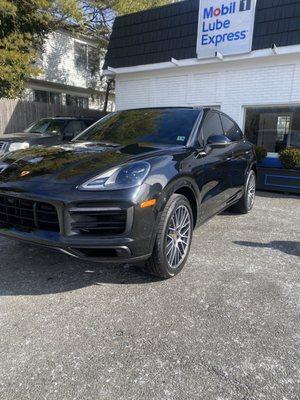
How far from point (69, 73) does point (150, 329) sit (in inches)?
821

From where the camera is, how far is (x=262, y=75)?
372 inches

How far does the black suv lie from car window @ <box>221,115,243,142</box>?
4.23 meters

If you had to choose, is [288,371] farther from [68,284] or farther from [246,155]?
[246,155]

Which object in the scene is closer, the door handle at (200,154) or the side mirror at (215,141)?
the door handle at (200,154)

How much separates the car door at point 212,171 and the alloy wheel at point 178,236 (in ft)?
1.40

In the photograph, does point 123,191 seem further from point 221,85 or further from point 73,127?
point 221,85

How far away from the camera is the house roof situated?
869cm

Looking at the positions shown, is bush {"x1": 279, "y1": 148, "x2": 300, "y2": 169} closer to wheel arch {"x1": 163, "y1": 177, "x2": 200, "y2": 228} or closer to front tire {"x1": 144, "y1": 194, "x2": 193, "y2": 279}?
wheel arch {"x1": 163, "y1": 177, "x2": 200, "y2": 228}

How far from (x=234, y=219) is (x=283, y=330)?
3.12 meters

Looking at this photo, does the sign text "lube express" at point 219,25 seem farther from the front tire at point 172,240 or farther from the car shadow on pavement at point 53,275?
the car shadow on pavement at point 53,275

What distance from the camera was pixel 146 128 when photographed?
13.8 feet

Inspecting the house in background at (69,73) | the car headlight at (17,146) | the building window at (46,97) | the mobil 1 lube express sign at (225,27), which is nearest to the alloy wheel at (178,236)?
the car headlight at (17,146)

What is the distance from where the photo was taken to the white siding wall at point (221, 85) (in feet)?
29.9

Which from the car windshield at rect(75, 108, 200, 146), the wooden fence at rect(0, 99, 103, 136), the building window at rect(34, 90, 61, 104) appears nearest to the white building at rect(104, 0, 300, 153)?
the wooden fence at rect(0, 99, 103, 136)
